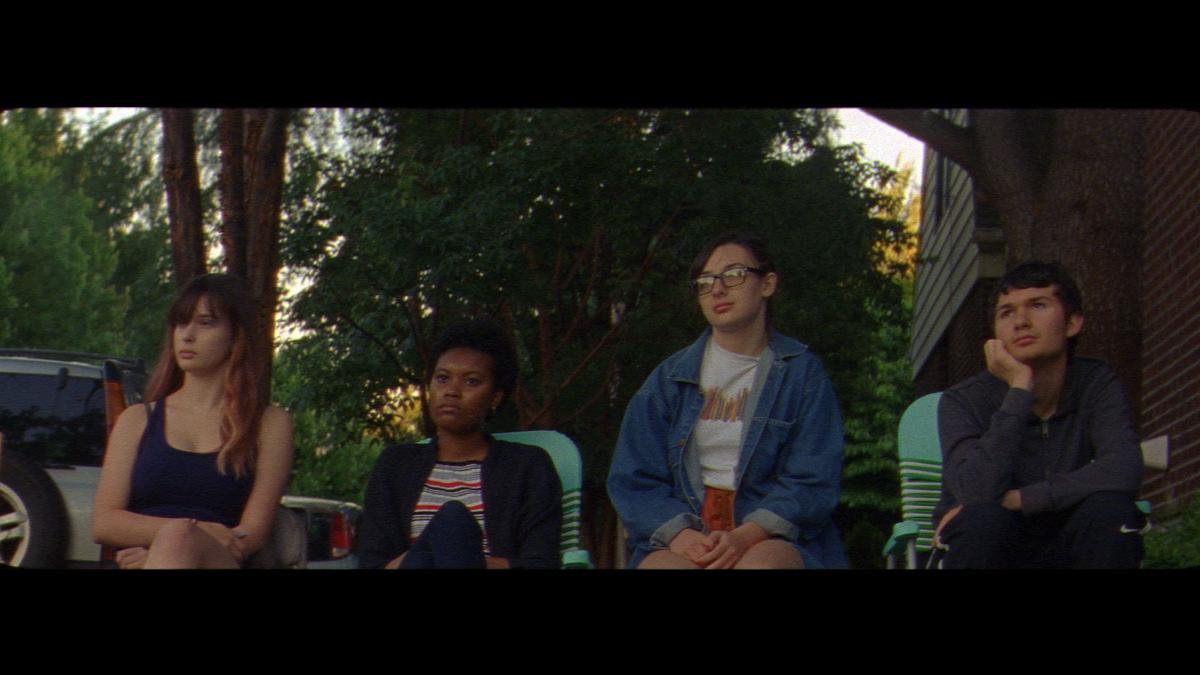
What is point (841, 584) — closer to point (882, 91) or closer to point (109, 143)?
point (882, 91)

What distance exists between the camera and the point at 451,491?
3559 millimetres

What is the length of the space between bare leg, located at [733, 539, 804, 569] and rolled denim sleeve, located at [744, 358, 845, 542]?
2.6 inches

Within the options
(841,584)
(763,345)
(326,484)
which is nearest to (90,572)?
(841,584)

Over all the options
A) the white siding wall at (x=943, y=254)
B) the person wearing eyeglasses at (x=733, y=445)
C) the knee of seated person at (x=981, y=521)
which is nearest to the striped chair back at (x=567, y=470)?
the person wearing eyeglasses at (x=733, y=445)

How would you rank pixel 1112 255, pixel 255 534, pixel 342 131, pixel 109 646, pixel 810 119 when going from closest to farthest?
pixel 109 646
pixel 255 534
pixel 1112 255
pixel 342 131
pixel 810 119

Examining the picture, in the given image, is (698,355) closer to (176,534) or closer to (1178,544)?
(176,534)

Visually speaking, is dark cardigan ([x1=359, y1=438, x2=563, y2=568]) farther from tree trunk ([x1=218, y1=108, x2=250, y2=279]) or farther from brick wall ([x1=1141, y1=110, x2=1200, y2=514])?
brick wall ([x1=1141, y1=110, x2=1200, y2=514])

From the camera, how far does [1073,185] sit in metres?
5.15

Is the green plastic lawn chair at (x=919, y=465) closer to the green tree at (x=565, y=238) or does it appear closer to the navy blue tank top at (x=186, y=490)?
the navy blue tank top at (x=186, y=490)

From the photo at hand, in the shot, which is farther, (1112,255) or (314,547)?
(314,547)

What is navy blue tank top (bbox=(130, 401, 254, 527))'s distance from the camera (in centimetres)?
329

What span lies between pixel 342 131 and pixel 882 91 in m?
3.67

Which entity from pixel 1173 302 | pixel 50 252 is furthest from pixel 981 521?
pixel 50 252

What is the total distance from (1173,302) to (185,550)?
4.60m
